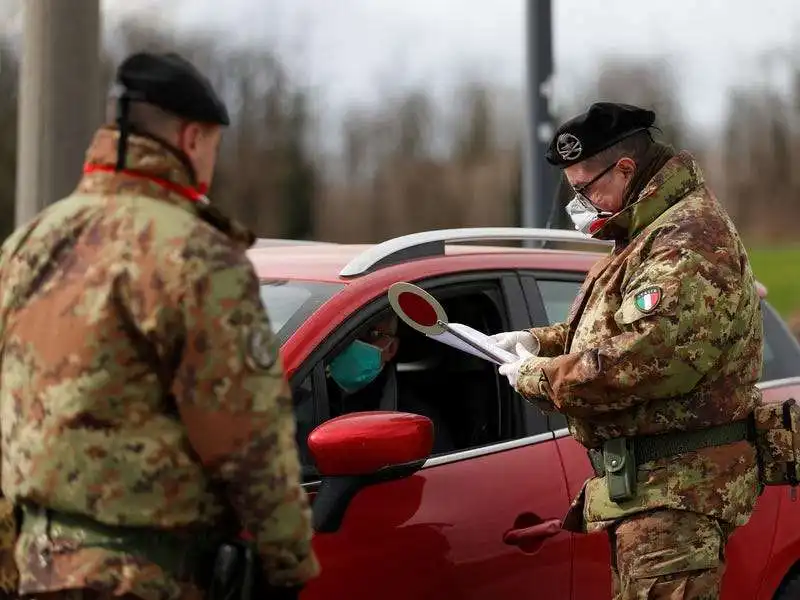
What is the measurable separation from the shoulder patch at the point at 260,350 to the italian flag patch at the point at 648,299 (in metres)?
1.03

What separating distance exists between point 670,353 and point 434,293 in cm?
84

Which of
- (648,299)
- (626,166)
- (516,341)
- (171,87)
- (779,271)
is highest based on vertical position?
(171,87)

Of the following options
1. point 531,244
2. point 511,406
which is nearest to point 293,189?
point 531,244

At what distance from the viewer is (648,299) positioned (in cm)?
293

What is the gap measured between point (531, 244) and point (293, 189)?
18305 mm

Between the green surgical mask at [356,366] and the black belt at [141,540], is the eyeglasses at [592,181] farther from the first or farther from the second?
the black belt at [141,540]

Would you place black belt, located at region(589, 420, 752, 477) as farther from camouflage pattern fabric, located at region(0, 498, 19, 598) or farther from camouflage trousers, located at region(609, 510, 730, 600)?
camouflage pattern fabric, located at region(0, 498, 19, 598)

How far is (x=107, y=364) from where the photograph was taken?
7.09ft

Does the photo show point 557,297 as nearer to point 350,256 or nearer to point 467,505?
point 350,256

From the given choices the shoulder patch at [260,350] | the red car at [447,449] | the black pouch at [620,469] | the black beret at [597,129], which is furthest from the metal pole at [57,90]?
the shoulder patch at [260,350]

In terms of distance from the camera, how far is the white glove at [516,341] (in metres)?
3.41

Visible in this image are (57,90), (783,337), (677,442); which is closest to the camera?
(677,442)

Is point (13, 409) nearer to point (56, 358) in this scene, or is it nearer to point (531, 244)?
point (56, 358)

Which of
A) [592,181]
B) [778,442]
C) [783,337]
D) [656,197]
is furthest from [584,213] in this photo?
[783,337]
